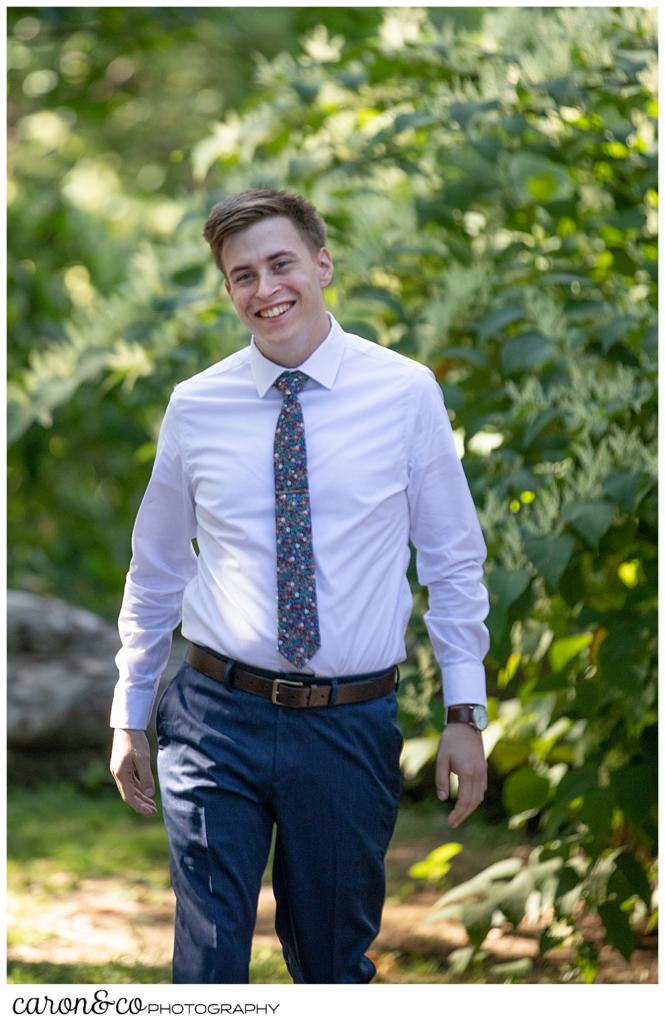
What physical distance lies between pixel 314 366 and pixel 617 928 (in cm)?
145

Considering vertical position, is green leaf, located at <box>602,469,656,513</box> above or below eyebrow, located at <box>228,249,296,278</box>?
below

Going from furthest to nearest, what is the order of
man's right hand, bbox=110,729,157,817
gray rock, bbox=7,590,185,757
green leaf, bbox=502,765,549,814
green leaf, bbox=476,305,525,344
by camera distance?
gray rock, bbox=7,590,185,757, green leaf, bbox=502,765,549,814, green leaf, bbox=476,305,525,344, man's right hand, bbox=110,729,157,817

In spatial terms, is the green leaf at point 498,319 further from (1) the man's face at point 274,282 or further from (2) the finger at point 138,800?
(2) the finger at point 138,800

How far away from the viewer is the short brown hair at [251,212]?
2209 millimetres

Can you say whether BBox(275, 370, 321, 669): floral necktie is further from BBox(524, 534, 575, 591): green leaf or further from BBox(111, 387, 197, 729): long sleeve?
BBox(524, 534, 575, 591): green leaf

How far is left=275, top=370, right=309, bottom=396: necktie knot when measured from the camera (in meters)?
2.23

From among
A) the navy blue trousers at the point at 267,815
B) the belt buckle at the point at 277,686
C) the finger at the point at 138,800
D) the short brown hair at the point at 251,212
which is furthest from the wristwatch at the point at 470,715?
the short brown hair at the point at 251,212

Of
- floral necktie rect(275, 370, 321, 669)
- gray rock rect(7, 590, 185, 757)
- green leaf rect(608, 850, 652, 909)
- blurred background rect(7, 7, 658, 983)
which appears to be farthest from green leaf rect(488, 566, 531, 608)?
gray rock rect(7, 590, 185, 757)

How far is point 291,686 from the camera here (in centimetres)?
215

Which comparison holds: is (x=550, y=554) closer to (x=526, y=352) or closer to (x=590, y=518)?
(x=590, y=518)

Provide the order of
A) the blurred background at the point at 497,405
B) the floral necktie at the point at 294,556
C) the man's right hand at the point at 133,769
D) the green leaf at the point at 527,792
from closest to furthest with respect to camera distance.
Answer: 1. the floral necktie at the point at 294,556
2. the man's right hand at the point at 133,769
3. the blurred background at the point at 497,405
4. the green leaf at the point at 527,792

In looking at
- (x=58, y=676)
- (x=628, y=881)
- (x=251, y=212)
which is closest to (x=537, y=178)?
(x=251, y=212)

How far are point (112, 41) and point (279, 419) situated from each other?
5.47 m

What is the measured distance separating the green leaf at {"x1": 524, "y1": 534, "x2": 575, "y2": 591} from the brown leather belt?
17.2 inches
